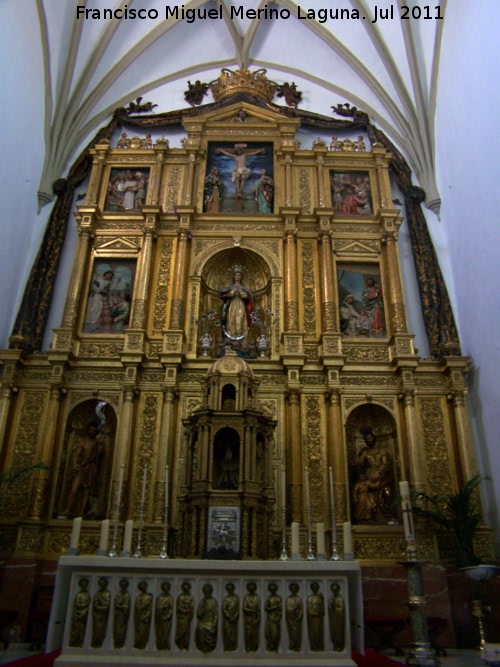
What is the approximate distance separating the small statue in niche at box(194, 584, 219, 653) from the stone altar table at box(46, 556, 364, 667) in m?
0.01

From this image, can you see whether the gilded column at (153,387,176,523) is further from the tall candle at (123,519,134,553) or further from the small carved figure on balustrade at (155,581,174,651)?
the small carved figure on balustrade at (155,581,174,651)

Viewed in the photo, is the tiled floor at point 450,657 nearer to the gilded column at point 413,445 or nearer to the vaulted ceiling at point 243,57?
the gilded column at point 413,445

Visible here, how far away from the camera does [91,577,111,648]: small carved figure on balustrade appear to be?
525 cm

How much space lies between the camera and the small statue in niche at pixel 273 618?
17.3ft

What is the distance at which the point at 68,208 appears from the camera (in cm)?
1355

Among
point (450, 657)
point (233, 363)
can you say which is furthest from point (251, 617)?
point (233, 363)

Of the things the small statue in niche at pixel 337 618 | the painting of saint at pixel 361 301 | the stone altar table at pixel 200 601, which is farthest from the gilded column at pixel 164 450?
the small statue in niche at pixel 337 618

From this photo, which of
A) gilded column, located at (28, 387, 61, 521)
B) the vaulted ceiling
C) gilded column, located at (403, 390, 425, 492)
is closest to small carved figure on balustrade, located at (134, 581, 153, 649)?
gilded column, located at (28, 387, 61, 521)

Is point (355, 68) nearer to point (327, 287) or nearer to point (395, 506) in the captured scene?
point (327, 287)

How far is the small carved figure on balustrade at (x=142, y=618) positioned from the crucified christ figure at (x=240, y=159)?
1025 centimetres

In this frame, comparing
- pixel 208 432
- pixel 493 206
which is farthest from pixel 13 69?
pixel 493 206

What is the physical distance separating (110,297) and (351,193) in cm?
631

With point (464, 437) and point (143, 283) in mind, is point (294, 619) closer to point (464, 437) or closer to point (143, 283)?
point (464, 437)

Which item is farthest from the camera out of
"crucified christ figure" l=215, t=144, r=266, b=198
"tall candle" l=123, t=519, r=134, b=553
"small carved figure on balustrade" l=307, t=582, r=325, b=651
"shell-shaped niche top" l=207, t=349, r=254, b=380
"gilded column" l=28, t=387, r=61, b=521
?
"crucified christ figure" l=215, t=144, r=266, b=198
